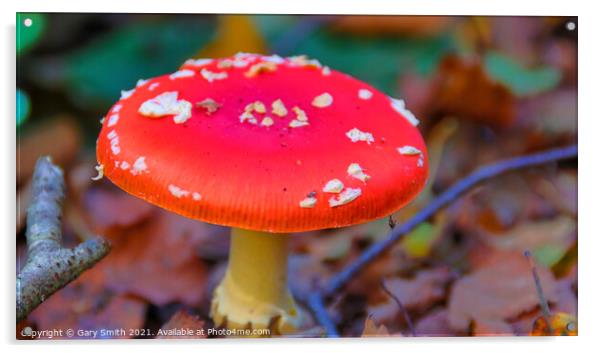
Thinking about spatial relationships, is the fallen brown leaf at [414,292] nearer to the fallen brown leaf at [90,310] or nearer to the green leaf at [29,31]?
the fallen brown leaf at [90,310]

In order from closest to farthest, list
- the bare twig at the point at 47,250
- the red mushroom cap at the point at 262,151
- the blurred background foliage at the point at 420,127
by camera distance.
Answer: the red mushroom cap at the point at 262,151
the bare twig at the point at 47,250
the blurred background foliage at the point at 420,127

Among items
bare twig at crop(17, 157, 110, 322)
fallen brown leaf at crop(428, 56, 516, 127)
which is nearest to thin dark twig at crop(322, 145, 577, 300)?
fallen brown leaf at crop(428, 56, 516, 127)

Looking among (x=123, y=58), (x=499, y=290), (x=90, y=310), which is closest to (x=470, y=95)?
(x=499, y=290)

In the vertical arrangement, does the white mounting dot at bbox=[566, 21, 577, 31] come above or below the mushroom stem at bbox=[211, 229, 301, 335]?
above

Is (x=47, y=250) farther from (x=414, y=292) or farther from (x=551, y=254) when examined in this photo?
(x=551, y=254)

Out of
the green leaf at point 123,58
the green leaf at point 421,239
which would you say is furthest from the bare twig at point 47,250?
the green leaf at point 421,239

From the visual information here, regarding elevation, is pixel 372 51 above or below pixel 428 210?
above

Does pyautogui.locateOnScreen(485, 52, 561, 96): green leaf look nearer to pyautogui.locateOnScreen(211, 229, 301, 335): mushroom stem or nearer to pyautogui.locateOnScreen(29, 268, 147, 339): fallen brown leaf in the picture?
pyautogui.locateOnScreen(211, 229, 301, 335): mushroom stem

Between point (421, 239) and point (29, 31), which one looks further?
point (421, 239)
